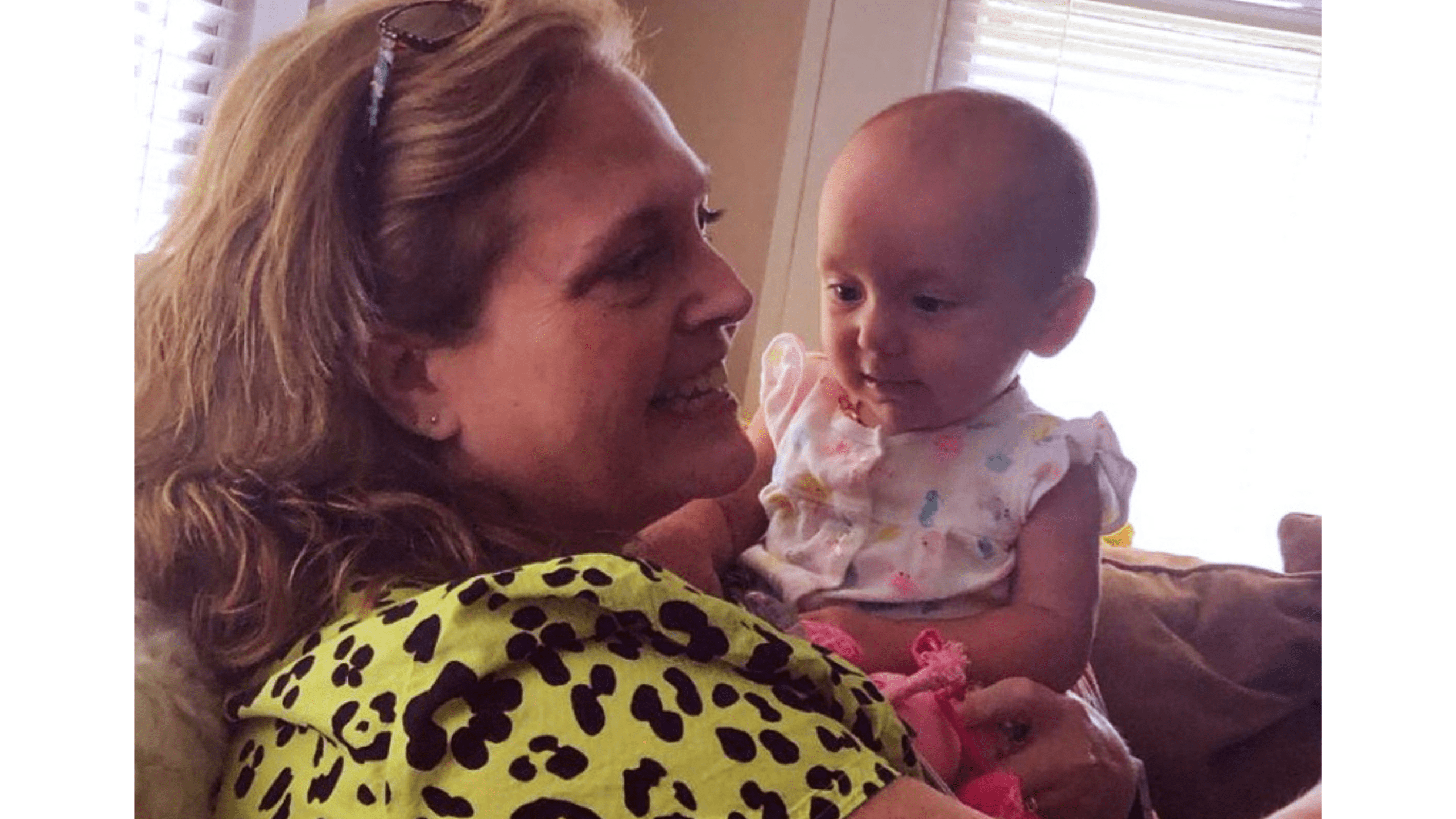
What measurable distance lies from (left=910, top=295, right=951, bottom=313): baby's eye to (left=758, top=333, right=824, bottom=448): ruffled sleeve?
2.1 inches

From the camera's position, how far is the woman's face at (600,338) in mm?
500

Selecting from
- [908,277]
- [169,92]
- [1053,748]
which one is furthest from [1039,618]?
[169,92]

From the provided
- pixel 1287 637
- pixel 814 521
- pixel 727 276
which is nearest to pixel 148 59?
pixel 727 276

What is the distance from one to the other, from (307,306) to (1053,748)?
0.33 m

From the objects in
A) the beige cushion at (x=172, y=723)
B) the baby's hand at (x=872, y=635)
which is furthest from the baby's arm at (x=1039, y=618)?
the beige cushion at (x=172, y=723)

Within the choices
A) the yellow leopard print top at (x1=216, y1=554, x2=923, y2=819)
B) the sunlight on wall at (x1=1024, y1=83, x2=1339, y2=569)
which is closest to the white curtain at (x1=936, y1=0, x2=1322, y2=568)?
the sunlight on wall at (x1=1024, y1=83, x2=1339, y2=569)

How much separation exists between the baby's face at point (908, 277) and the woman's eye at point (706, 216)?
1.7 inches

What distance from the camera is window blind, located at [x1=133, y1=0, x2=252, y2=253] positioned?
1.58 feet

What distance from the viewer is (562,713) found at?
409 millimetres

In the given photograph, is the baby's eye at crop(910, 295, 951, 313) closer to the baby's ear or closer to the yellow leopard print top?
the baby's ear

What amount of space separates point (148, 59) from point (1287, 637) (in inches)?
27.4

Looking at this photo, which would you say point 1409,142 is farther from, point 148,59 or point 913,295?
point 148,59

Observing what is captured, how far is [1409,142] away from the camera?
15.0 inches

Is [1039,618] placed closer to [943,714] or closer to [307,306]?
[943,714]
